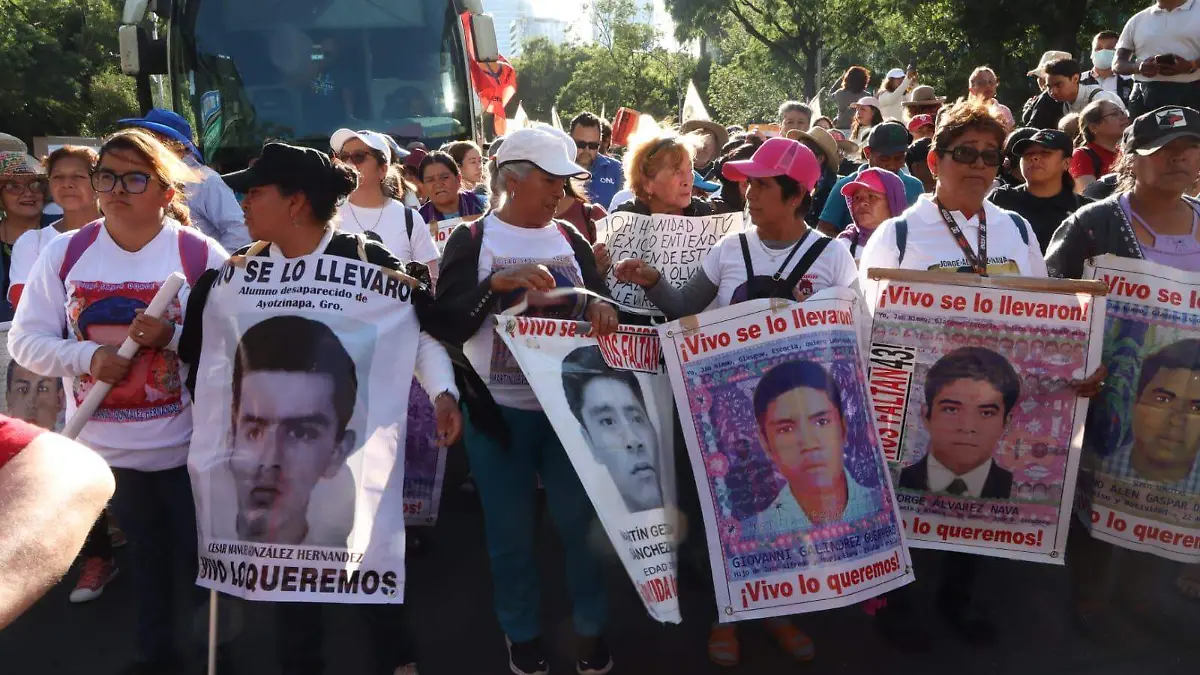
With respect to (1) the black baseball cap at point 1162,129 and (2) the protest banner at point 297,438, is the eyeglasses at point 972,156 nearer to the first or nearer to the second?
(1) the black baseball cap at point 1162,129

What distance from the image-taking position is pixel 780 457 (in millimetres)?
3377

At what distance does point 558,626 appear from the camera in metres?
4.19

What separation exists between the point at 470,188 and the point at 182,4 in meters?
3.23

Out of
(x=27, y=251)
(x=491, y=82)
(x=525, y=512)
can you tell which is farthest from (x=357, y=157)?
(x=491, y=82)

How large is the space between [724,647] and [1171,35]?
6.75 m

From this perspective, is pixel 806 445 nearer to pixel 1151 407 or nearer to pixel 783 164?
pixel 783 164

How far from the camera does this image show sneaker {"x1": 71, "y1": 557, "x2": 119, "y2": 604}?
14.6 feet

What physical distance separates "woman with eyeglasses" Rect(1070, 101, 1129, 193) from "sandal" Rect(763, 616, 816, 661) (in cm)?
364

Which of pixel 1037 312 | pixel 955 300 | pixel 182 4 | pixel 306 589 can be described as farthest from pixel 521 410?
pixel 182 4

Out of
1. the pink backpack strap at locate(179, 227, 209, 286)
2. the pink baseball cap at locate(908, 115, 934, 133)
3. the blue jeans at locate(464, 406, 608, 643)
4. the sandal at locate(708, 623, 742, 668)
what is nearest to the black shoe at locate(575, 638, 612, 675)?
the blue jeans at locate(464, 406, 608, 643)

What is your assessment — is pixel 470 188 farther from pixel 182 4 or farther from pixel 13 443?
pixel 13 443

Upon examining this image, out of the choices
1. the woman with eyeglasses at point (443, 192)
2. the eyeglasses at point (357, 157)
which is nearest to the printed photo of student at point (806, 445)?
the eyeglasses at point (357, 157)

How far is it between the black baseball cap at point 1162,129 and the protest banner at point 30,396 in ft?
15.4

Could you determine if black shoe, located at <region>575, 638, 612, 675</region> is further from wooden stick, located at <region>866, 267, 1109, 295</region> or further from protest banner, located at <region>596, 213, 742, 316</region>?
wooden stick, located at <region>866, 267, 1109, 295</region>
